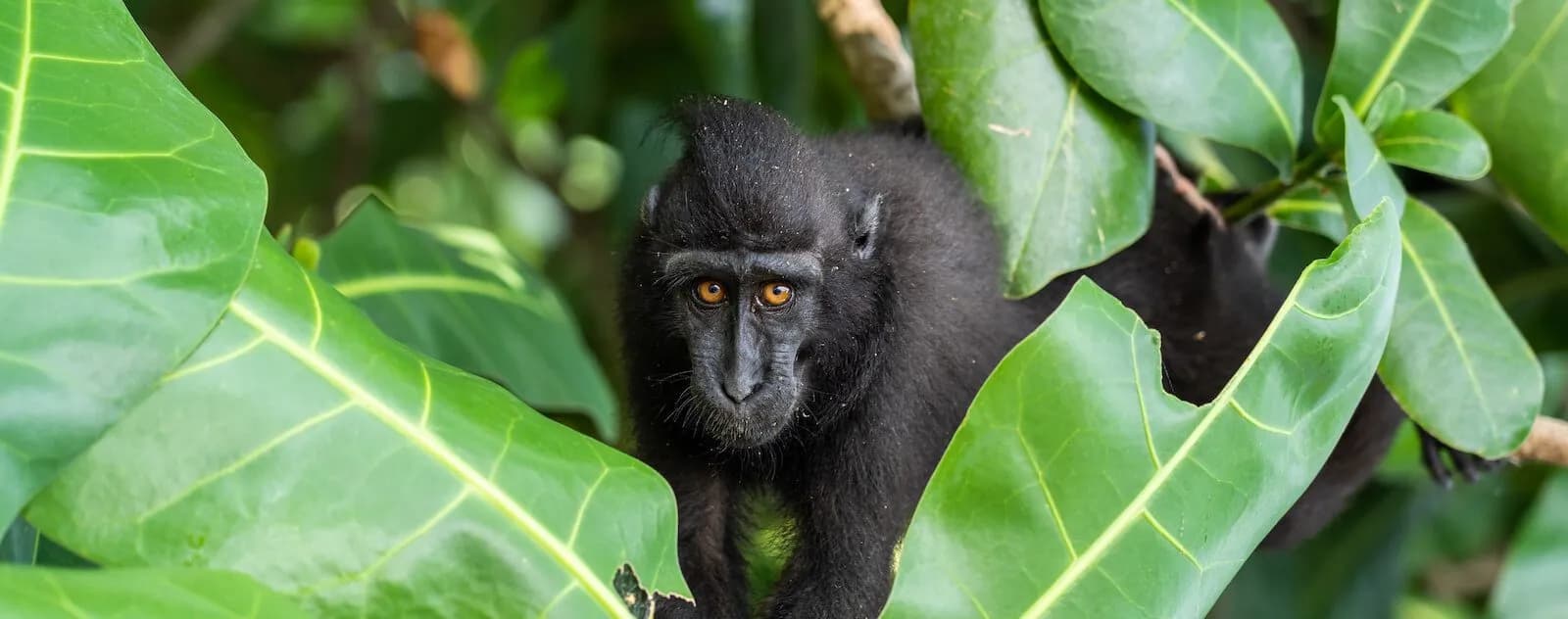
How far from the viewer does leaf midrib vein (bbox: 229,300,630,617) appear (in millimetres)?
1810

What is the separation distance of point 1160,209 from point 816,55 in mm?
1529

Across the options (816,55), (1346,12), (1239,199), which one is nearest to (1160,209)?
(1239,199)

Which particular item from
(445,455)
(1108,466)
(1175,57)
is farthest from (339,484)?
(1175,57)

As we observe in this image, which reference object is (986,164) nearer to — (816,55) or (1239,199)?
(1239,199)

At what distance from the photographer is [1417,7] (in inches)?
103

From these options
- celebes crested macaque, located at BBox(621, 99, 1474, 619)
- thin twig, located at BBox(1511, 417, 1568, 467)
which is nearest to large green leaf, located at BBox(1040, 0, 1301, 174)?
celebes crested macaque, located at BBox(621, 99, 1474, 619)

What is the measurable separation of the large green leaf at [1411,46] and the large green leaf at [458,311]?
175 cm

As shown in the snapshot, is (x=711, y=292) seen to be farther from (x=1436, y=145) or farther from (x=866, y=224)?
(x=1436, y=145)

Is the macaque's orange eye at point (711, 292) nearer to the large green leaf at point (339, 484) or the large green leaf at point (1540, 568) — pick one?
the large green leaf at point (339, 484)

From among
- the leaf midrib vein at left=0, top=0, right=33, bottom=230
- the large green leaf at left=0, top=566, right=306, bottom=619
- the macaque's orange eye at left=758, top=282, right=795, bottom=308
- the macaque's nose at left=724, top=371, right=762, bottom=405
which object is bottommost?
the macaque's nose at left=724, top=371, right=762, bottom=405

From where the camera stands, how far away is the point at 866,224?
2.84m

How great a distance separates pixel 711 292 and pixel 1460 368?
1401mm

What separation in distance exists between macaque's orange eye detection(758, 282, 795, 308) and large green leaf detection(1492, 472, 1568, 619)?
261cm

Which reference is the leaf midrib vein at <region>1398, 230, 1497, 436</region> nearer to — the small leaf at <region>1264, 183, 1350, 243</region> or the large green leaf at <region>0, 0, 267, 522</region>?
the small leaf at <region>1264, 183, 1350, 243</region>
